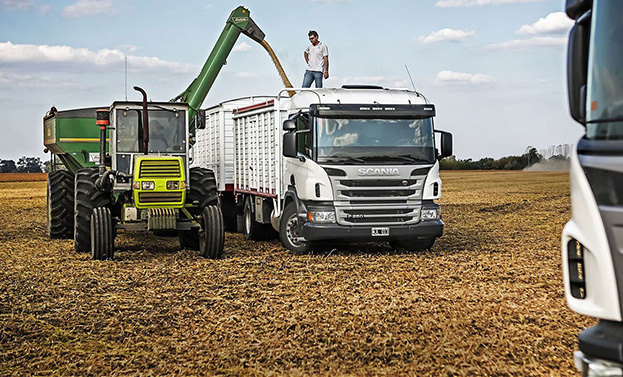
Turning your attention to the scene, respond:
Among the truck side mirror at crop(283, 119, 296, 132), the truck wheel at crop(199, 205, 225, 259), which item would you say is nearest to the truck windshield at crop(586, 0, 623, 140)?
the truck wheel at crop(199, 205, 225, 259)

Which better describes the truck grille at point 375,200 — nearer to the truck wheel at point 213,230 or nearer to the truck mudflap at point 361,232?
the truck mudflap at point 361,232

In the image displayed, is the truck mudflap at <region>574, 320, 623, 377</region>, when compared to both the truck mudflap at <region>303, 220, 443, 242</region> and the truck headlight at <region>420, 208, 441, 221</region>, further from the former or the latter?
the truck headlight at <region>420, 208, 441, 221</region>

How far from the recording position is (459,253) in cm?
1517

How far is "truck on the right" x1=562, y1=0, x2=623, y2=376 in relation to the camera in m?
4.94

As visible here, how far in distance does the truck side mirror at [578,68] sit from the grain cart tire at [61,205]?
14378 millimetres

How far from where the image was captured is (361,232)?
46.8 feet

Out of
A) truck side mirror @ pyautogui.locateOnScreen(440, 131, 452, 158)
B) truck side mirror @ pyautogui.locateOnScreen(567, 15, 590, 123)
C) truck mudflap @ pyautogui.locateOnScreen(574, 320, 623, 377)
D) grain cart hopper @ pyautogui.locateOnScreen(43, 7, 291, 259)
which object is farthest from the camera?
truck side mirror @ pyautogui.locateOnScreen(440, 131, 452, 158)

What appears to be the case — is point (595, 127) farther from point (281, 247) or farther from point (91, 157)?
point (91, 157)

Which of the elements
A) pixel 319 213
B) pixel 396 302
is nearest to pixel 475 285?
→ pixel 396 302

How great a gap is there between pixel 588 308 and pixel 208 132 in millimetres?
15842

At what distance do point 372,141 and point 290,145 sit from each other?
135 centimetres

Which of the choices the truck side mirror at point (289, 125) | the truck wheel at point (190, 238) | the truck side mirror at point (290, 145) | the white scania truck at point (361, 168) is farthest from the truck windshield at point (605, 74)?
the truck wheel at point (190, 238)

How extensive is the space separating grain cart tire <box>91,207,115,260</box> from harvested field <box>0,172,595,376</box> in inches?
11.1

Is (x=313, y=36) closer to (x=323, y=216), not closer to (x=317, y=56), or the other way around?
(x=317, y=56)
